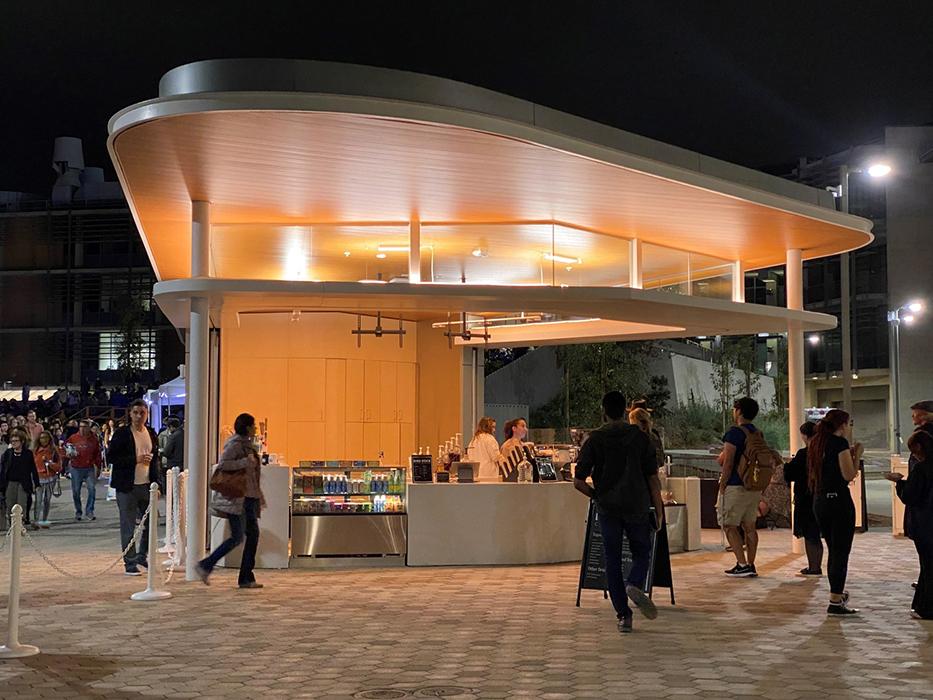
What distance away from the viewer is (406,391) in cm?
1823

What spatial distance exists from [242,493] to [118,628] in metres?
2.22

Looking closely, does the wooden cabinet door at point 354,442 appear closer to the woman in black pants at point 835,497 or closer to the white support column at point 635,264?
the white support column at point 635,264

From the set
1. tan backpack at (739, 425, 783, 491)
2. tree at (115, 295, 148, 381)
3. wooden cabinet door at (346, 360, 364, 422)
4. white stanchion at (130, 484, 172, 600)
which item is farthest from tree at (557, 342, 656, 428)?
tree at (115, 295, 148, 381)

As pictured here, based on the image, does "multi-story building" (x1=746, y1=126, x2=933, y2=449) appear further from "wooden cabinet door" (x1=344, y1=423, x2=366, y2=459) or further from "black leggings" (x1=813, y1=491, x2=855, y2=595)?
"black leggings" (x1=813, y1=491, x2=855, y2=595)

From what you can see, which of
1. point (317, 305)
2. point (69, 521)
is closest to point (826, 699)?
point (317, 305)

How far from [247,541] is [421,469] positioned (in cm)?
246

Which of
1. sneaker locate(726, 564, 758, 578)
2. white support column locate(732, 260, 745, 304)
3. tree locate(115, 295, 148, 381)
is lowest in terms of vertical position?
sneaker locate(726, 564, 758, 578)

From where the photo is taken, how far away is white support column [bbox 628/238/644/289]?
13414mm

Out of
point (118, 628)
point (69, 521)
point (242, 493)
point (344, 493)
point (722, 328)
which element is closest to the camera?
point (118, 628)

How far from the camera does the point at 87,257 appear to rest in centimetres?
6669

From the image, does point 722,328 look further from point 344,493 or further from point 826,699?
point 826,699

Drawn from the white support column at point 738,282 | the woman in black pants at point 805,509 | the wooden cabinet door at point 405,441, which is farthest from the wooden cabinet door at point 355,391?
the woman in black pants at point 805,509

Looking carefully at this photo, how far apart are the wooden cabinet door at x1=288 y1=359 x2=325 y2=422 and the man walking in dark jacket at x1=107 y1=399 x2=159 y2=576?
5.04 m

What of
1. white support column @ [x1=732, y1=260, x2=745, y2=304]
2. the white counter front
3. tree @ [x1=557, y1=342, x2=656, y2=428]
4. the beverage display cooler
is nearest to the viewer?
the beverage display cooler
